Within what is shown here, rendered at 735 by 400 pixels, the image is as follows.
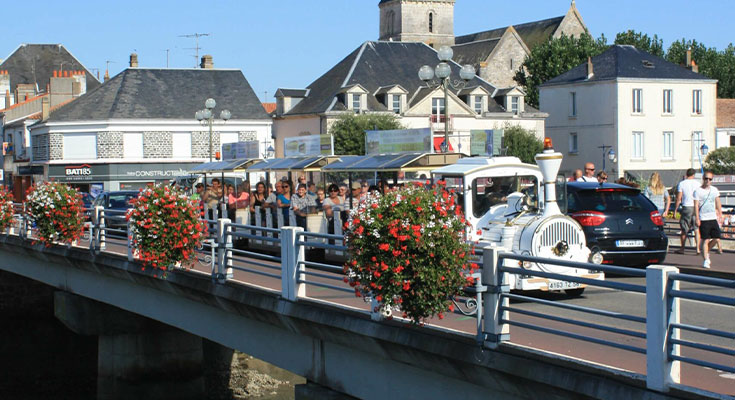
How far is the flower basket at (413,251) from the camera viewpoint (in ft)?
28.5

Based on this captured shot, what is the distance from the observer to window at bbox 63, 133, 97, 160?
62719mm

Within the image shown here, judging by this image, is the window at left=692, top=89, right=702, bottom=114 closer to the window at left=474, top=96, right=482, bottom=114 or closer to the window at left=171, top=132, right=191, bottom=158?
the window at left=474, top=96, right=482, bottom=114

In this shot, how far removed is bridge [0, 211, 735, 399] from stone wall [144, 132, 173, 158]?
46.0 metres

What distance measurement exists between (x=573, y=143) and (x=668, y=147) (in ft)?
20.8

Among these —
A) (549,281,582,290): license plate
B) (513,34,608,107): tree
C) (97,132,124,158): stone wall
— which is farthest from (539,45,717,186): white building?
(549,281,582,290): license plate

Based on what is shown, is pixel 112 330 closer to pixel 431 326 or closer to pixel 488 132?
pixel 488 132

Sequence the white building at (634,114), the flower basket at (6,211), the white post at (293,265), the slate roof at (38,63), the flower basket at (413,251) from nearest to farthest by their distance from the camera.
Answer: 1. the flower basket at (413,251)
2. the white post at (293,265)
3. the flower basket at (6,211)
4. the white building at (634,114)
5. the slate roof at (38,63)

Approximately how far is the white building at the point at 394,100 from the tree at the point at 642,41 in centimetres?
2327

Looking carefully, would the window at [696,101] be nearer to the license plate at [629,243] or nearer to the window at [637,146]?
the window at [637,146]

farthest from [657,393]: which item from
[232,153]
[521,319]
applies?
[232,153]

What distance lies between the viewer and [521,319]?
10391mm

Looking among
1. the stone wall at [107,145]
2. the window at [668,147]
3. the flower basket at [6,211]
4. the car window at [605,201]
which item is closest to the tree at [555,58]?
the window at [668,147]

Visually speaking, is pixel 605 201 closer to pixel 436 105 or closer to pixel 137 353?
pixel 137 353

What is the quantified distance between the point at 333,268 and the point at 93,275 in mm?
9735
